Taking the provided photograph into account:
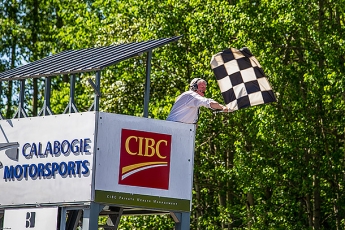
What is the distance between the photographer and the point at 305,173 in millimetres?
33531

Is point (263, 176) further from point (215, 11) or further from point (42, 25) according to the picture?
point (42, 25)

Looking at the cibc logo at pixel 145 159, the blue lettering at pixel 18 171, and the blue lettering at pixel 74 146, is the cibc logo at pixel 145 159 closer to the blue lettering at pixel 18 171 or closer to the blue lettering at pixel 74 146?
the blue lettering at pixel 74 146

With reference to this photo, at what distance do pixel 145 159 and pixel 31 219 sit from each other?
2376 mm

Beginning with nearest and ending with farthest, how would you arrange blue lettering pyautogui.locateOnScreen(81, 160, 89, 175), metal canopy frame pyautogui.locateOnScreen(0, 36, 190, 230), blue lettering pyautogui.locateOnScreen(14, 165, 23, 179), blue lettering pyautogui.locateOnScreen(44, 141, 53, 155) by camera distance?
metal canopy frame pyautogui.locateOnScreen(0, 36, 190, 230) < blue lettering pyautogui.locateOnScreen(81, 160, 89, 175) < blue lettering pyautogui.locateOnScreen(44, 141, 53, 155) < blue lettering pyautogui.locateOnScreen(14, 165, 23, 179)

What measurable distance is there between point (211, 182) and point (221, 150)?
1350mm

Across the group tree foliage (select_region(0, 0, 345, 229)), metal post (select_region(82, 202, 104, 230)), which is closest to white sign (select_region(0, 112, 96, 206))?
metal post (select_region(82, 202, 104, 230))

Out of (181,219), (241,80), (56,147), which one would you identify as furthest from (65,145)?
(241,80)

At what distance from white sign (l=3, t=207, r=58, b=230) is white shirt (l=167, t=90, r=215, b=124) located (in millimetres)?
2702

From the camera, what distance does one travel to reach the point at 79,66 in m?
19.3

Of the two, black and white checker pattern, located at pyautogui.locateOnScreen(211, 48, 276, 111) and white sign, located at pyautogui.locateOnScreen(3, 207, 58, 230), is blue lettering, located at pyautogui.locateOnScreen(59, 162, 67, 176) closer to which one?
white sign, located at pyautogui.locateOnScreen(3, 207, 58, 230)

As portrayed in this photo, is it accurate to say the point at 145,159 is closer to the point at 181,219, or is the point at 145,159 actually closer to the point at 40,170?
the point at 181,219

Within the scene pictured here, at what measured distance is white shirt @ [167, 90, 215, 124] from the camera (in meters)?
19.3

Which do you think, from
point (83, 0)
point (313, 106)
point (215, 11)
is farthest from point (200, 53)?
point (83, 0)

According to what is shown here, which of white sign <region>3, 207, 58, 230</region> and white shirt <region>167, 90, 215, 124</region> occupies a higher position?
white shirt <region>167, 90, 215, 124</region>
